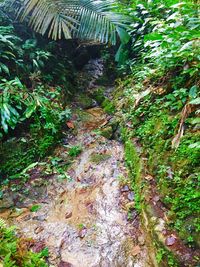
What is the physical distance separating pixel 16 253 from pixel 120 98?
3215mm

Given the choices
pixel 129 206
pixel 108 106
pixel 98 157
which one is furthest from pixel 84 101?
pixel 129 206

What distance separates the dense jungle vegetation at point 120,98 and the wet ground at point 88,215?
149mm

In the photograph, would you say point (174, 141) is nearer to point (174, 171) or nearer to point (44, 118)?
point (174, 171)

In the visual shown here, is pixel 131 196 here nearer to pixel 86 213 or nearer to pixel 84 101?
pixel 86 213

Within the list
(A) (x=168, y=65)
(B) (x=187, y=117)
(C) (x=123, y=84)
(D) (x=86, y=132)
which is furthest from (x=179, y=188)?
(C) (x=123, y=84)

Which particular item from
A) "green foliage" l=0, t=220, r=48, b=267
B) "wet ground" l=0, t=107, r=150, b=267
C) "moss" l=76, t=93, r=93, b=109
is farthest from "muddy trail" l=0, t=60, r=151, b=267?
"moss" l=76, t=93, r=93, b=109

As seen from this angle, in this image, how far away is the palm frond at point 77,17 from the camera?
4.79 meters

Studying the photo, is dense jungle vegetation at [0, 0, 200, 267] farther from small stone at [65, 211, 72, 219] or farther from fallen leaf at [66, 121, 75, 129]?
small stone at [65, 211, 72, 219]

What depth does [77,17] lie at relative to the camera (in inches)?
202

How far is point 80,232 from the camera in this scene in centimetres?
279

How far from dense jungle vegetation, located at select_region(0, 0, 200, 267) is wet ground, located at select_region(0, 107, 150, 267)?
149mm

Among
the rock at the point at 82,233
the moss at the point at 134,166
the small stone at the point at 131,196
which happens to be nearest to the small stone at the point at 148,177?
the moss at the point at 134,166

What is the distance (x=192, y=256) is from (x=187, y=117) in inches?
54.6

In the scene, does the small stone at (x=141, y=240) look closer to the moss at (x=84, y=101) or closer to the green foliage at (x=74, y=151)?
the green foliage at (x=74, y=151)
